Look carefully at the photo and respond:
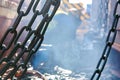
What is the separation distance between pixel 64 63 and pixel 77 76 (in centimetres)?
153

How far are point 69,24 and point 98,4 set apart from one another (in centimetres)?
290

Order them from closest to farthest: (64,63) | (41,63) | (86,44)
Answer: (41,63), (64,63), (86,44)

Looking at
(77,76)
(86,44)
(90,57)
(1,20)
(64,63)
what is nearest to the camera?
(1,20)

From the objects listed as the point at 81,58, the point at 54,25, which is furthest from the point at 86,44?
the point at 54,25

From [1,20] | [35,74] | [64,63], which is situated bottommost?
[64,63]

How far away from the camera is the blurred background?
20.9ft

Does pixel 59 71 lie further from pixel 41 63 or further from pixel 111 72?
pixel 111 72

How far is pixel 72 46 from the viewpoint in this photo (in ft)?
30.2

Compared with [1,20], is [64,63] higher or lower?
lower

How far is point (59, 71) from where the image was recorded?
6.87m

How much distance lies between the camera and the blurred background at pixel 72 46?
20.9 ft

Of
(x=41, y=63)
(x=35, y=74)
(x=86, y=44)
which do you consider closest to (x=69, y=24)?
(x=86, y=44)

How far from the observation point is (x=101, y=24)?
10.0m

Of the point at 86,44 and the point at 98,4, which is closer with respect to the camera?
the point at 86,44
